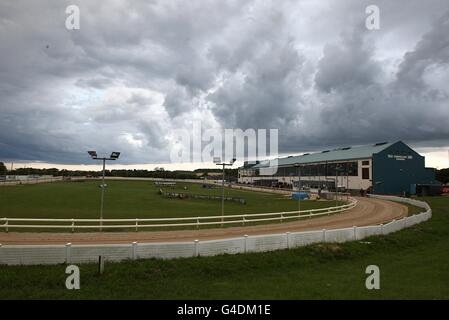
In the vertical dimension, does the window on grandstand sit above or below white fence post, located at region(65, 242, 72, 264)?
above

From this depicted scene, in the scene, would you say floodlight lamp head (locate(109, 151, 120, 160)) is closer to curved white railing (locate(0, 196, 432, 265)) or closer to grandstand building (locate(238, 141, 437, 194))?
curved white railing (locate(0, 196, 432, 265))

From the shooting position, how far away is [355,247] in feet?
75.0

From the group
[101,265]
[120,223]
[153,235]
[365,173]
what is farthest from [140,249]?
[365,173]

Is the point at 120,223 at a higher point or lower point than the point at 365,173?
lower

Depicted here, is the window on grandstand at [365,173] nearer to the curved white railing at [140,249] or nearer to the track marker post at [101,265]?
the curved white railing at [140,249]

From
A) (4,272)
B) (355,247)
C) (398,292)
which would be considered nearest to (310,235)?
(355,247)

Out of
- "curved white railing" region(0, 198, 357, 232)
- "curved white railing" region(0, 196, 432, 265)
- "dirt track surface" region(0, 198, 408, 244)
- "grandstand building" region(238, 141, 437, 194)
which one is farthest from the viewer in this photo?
"grandstand building" region(238, 141, 437, 194)

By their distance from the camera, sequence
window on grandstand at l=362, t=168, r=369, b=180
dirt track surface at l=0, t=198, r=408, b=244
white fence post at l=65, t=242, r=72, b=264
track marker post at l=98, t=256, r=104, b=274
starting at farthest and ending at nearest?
window on grandstand at l=362, t=168, r=369, b=180 → dirt track surface at l=0, t=198, r=408, b=244 → white fence post at l=65, t=242, r=72, b=264 → track marker post at l=98, t=256, r=104, b=274

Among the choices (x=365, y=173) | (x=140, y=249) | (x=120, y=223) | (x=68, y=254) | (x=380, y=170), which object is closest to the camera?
(x=68, y=254)

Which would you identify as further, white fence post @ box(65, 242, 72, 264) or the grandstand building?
the grandstand building

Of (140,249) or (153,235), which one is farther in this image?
(153,235)

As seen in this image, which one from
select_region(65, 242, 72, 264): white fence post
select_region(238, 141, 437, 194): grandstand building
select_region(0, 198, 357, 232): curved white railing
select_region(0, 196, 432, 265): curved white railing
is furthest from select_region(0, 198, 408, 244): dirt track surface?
select_region(238, 141, 437, 194): grandstand building

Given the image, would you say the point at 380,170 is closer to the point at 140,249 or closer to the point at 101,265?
the point at 140,249

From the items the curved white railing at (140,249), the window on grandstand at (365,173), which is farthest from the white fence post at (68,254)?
the window on grandstand at (365,173)
